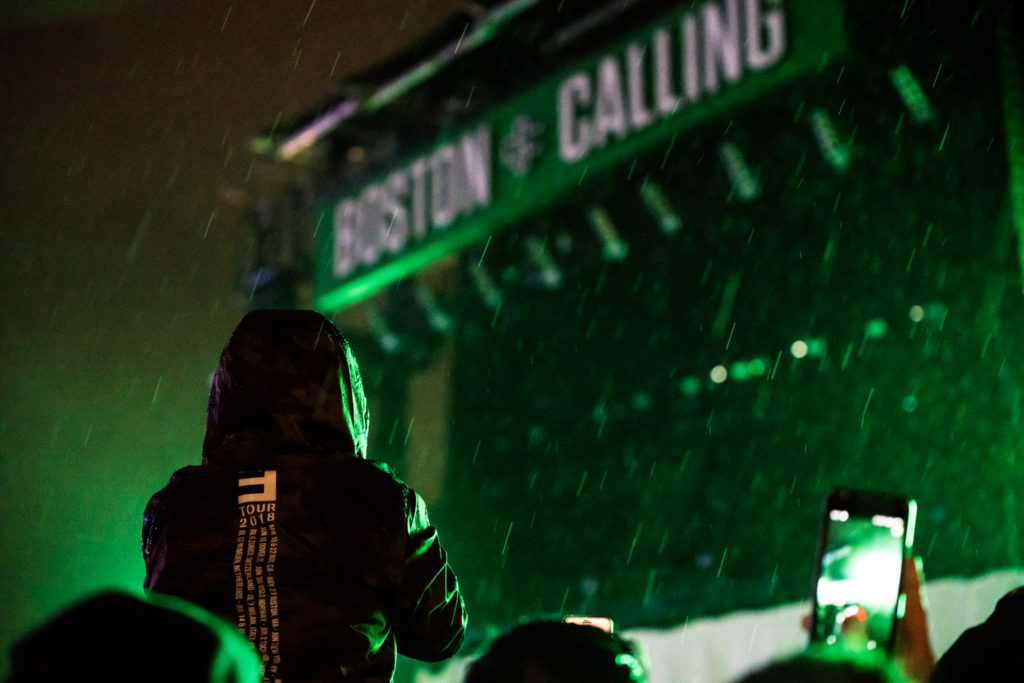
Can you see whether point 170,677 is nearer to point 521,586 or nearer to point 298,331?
point 298,331

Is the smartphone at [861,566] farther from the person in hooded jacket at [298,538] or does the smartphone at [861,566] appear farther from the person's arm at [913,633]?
the person in hooded jacket at [298,538]

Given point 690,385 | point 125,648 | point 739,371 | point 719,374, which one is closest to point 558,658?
point 125,648

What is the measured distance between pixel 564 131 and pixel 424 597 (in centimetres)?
377

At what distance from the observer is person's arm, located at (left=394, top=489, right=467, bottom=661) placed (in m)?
1.96

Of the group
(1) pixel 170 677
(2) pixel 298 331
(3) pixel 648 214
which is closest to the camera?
(1) pixel 170 677

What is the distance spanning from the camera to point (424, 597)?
1981 millimetres

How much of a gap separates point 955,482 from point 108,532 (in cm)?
571

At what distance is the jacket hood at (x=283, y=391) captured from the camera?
206 cm

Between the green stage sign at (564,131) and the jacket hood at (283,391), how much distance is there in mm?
2657

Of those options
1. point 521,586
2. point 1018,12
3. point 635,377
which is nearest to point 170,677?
point 1018,12

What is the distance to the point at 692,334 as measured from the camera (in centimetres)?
598

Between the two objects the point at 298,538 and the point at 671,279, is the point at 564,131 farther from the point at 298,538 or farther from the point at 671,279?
the point at 298,538

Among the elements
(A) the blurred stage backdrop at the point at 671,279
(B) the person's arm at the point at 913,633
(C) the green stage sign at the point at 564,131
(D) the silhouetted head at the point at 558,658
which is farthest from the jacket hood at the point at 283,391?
(C) the green stage sign at the point at 564,131

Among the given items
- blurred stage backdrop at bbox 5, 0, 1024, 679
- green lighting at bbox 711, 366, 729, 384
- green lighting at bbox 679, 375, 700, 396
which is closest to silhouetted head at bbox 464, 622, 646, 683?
blurred stage backdrop at bbox 5, 0, 1024, 679
